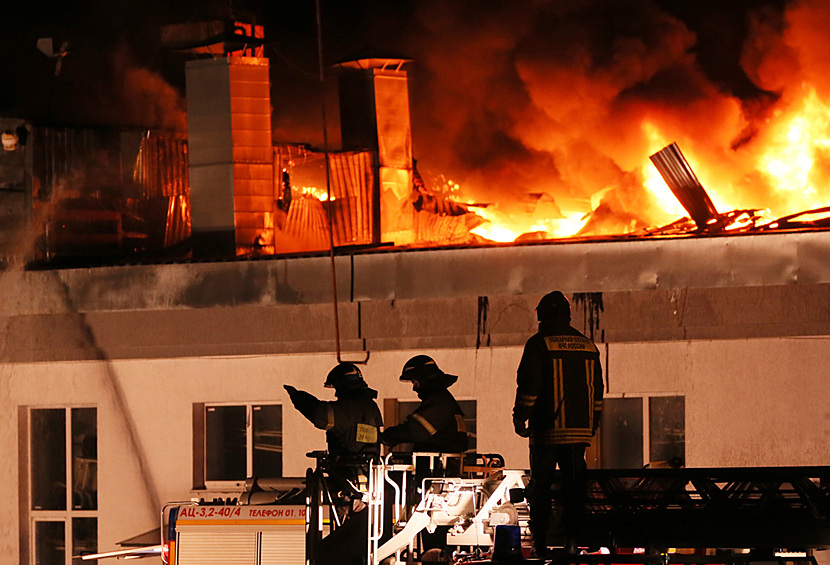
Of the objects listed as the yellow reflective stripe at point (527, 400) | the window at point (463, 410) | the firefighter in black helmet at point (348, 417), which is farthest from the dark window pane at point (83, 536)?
the yellow reflective stripe at point (527, 400)

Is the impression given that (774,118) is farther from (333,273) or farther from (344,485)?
(344,485)

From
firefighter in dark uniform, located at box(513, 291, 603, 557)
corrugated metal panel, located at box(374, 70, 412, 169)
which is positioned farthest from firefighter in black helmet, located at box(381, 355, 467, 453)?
corrugated metal panel, located at box(374, 70, 412, 169)

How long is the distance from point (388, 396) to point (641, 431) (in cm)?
258

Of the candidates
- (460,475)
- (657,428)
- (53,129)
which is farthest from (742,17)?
(53,129)

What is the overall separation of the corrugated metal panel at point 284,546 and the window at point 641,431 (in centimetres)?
432

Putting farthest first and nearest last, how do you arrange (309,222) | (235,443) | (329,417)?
1. (309,222)
2. (235,443)
3. (329,417)

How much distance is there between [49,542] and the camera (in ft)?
47.0

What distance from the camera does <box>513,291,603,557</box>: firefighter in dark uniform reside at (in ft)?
24.7

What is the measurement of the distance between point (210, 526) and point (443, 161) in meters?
7.44

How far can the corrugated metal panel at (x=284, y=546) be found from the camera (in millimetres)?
9195

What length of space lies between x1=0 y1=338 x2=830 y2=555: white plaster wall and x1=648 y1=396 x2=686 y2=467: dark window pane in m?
0.22

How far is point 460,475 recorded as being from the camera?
10008 millimetres

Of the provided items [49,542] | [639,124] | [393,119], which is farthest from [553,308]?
[49,542]

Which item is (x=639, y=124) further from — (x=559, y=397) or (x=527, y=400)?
(x=527, y=400)
